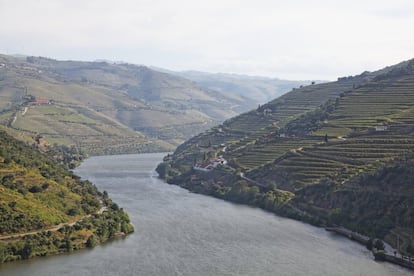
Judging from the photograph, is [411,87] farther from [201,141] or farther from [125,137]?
[125,137]

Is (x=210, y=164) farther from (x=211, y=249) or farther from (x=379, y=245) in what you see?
(x=379, y=245)

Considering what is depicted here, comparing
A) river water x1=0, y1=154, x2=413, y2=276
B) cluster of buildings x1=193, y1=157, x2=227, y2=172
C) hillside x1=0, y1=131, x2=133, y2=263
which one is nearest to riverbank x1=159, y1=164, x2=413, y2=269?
cluster of buildings x1=193, y1=157, x2=227, y2=172

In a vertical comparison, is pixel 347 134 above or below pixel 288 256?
above

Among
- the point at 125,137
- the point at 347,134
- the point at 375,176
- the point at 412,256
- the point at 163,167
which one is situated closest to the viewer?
the point at 412,256

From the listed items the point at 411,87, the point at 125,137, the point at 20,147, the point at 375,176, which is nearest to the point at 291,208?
the point at 375,176

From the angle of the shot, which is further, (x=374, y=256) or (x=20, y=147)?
Answer: (x=20, y=147)

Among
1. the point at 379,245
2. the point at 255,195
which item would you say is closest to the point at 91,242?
the point at 379,245

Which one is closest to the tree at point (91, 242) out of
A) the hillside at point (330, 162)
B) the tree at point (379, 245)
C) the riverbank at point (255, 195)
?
the riverbank at point (255, 195)

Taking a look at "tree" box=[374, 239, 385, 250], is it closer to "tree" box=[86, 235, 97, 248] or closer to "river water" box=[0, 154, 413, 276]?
"river water" box=[0, 154, 413, 276]
